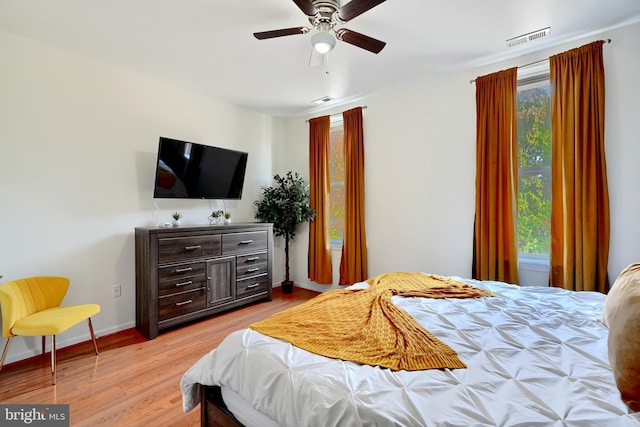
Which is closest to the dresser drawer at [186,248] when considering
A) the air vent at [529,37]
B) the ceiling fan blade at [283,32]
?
the ceiling fan blade at [283,32]

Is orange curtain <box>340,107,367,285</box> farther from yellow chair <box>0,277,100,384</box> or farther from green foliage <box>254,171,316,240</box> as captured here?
yellow chair <box>0,277,100,384</box>

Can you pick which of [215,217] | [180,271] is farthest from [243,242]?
[180,271]

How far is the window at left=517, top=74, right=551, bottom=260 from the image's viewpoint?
2.70 metres

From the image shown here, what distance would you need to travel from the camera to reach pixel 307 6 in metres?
1.78

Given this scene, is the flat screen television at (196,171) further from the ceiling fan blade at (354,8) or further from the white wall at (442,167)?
the ceiling fan blade at (354,8)

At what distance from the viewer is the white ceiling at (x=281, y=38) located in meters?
2.08

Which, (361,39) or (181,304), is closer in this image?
(361,39)

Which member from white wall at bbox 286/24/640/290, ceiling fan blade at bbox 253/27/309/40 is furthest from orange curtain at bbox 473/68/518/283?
ceiling fan blade at bbox 253/27/309/40

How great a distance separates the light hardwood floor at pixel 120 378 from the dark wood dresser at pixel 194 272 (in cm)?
24

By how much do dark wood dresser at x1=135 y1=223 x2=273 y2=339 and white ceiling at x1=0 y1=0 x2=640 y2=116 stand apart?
1.66 meters

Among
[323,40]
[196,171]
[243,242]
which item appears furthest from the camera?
[243,242]

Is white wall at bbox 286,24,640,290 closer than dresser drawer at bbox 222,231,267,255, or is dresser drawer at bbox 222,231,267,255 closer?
white wall at bbox 286,24,640,290

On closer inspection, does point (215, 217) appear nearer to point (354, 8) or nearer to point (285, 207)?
point (285, 207)

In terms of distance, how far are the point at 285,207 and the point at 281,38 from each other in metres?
2.28
